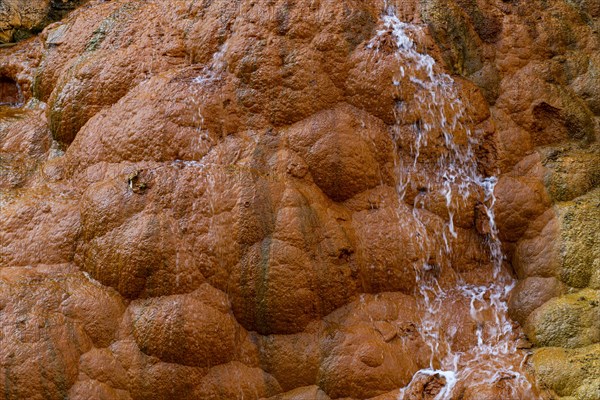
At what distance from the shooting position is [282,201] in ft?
16.4

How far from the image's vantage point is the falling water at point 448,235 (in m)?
4.79

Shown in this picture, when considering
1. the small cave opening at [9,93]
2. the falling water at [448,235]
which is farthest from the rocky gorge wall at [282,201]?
the small cave opening at [9,93]

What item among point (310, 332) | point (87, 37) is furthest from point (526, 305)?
point (87, 37)

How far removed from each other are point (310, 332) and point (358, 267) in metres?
0.63

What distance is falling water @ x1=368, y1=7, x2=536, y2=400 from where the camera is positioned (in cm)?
479

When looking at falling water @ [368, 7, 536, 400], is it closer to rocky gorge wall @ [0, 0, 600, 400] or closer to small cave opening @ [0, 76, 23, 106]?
rocky gorge wall @ [0, 0, 600, 400]

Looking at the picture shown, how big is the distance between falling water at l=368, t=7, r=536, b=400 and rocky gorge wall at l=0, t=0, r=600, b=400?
0.04 meters

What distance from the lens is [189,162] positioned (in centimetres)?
522

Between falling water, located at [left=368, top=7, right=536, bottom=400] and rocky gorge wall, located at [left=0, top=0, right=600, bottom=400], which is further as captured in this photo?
falling water, located at [left=368, top=7, right=536, bottom=400]

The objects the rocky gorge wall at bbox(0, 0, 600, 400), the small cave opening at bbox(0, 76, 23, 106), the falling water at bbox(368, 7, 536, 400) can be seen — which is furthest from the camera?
the small cave opening at bbox(0, 76, 23, 106)

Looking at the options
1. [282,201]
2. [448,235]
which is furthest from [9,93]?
[448,235]

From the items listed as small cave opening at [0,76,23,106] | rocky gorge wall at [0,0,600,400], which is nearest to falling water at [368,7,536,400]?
rocky gorge wall at [0,0,600,400]

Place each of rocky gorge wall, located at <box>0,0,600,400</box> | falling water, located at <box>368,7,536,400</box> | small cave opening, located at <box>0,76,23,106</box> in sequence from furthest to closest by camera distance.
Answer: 1. small cave opening, located at <box>0,76,23,106</box>
2. falling water, located at <box>368,7,536,400</box>
3. rocky gorge wall, located at <box>0,0,600,400</box>

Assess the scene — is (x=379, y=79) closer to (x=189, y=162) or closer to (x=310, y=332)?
(x=189, y=162)
